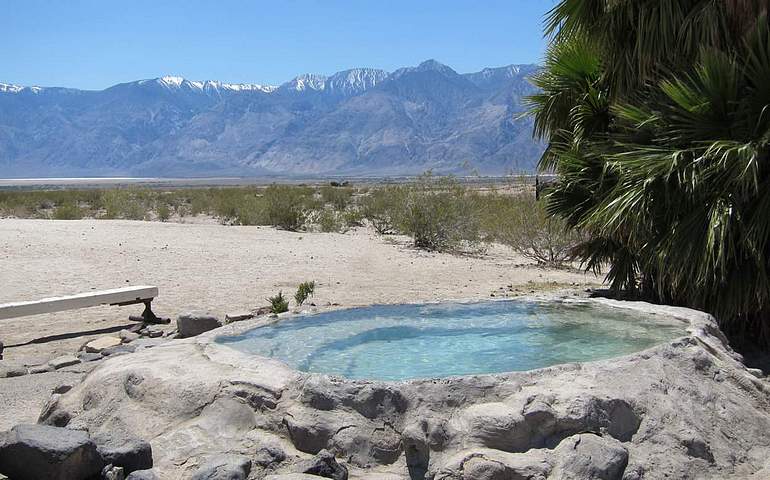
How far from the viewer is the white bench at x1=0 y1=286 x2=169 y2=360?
9273mm

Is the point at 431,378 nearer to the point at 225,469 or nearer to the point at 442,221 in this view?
the point at 225,469

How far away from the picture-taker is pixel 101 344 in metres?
8.87

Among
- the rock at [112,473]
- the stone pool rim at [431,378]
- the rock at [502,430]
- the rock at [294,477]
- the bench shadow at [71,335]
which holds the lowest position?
the bench shadow at [71,335]

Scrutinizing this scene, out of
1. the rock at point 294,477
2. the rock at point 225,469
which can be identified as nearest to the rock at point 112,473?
the rock at point 225,469

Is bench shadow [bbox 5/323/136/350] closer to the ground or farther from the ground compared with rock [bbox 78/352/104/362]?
closer to the ground

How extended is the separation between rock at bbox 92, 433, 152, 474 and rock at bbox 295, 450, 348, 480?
3.23 feet

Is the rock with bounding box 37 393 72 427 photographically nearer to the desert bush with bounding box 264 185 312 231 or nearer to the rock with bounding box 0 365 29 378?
the rock with bounding box 0 365 29 378

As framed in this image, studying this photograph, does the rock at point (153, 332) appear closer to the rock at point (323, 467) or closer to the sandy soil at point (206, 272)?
the sandy soil at point (206, 272)

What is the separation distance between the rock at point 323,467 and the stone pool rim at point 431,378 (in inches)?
26.0

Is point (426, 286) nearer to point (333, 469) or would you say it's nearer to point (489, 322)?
point (489, 322)

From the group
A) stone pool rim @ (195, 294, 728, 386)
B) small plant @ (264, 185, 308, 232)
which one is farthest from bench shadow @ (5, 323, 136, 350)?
small plant @ (264, 185, 308, 232)

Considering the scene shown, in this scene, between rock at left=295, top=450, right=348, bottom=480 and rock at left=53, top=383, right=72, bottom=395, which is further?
rock at left=53, top=383, right=72, bottom=395

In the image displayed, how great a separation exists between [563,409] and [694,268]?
9.66ft

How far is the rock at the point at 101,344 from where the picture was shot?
8.73 metres
